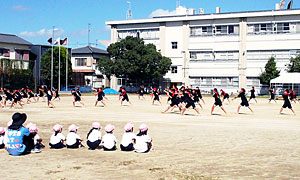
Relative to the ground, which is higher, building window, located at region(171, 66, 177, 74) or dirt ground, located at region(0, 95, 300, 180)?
building window, located at region(171, 66, 177, 74)

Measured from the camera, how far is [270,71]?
53.5 m

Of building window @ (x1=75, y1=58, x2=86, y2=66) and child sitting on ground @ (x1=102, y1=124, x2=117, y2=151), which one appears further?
building window @ (x1=75, y1=58, x2=86, y2=66)

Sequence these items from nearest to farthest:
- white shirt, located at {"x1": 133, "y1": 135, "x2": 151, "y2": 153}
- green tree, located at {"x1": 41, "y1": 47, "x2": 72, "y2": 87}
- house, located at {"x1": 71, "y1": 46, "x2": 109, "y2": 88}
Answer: white shirt, located at {"x1": 133, "y1": 135, "x2": 151, "y2": 153} → green tree, located at {"x1": 41, "y1": 47, "x2": 72, "y2": 87} → house, located at {"x1": 71, "y1": 46, "x2": 109, "y2": 88}

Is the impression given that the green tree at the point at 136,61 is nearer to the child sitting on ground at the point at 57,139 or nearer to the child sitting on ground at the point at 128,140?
the child sitting on ground at the point at 57,139

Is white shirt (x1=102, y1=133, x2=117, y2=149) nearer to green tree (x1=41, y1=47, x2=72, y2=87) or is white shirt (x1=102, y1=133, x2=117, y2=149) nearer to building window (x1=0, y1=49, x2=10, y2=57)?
building window (x1=0, y1=49, x2=10, y2=57)

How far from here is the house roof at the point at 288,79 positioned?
49194 millimetres

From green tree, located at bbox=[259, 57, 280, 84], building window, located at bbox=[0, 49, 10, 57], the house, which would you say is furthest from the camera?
the house

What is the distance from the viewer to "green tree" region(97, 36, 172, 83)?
188ft

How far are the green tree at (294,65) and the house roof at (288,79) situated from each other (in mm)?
2033

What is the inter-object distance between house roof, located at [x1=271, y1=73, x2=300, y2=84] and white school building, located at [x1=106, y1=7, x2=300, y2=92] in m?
4.75

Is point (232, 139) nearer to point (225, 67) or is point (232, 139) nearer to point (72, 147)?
point (72, 147)

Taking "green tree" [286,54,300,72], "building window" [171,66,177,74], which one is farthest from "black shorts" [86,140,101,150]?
"building window" [171,66,177,74]

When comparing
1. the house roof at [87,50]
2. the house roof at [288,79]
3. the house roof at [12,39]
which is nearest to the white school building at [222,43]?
the house roof at [288,79]

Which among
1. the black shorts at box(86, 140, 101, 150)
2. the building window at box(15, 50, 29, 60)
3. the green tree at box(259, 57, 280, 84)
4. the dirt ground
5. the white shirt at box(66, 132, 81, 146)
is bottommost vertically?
the dirt ground
